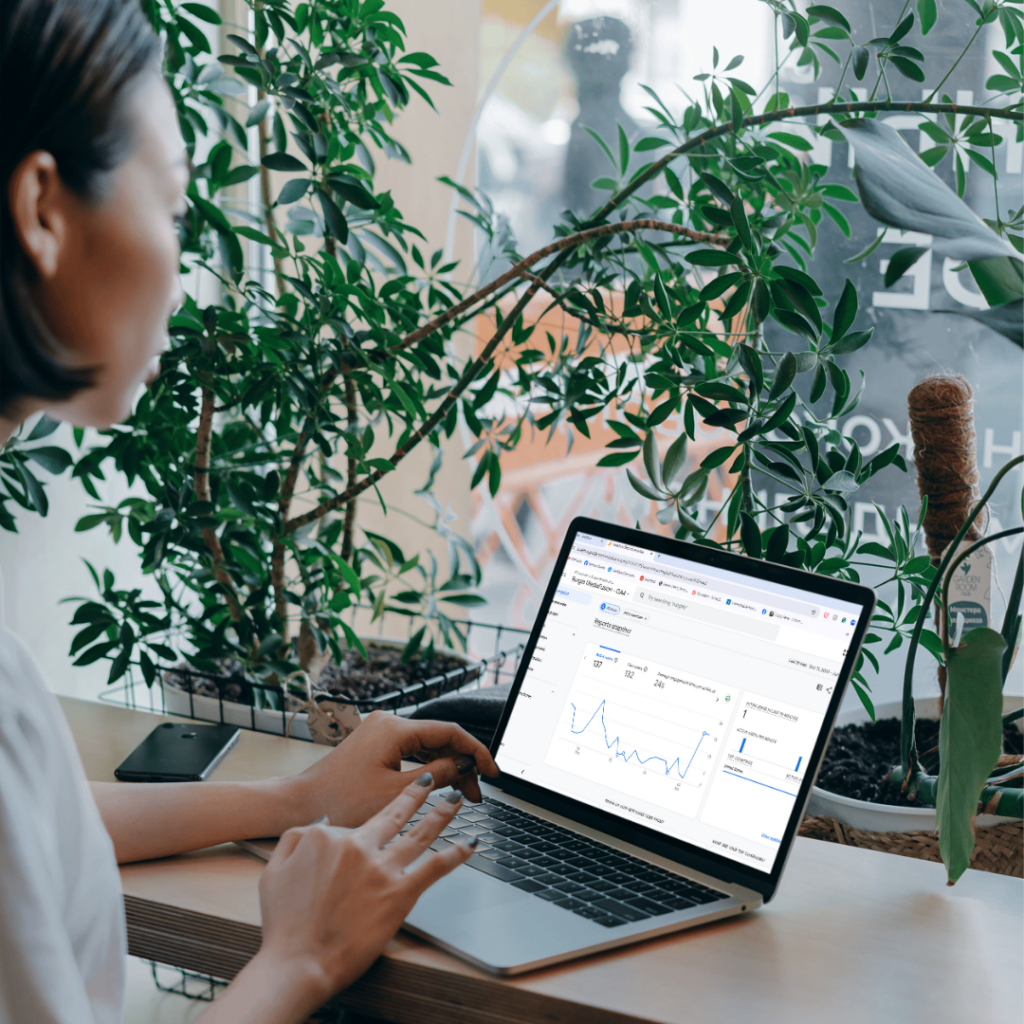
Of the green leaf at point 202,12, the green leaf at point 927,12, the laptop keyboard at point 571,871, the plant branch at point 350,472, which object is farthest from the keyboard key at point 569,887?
the green leaf at point 202,12

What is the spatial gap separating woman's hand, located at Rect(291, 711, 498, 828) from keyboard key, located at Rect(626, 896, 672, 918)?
0.63 ft

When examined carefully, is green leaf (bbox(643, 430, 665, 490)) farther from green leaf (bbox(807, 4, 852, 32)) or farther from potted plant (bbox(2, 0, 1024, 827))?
green leaf (bbox(807, 4, 852, 32))

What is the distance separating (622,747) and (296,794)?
276mm

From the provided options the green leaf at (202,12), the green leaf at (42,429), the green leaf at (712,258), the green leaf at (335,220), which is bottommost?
the green leaf at (42,429)

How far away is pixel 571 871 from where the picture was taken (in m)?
0.72

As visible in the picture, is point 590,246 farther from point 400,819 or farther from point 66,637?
point 66,637

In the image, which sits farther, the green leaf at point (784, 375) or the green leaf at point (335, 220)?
the green leaf at point (335, 220)

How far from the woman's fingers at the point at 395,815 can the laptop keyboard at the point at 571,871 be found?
58mm

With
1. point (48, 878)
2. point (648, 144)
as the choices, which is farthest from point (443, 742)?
point (648, 144)

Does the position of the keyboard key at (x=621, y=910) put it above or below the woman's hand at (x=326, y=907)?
above

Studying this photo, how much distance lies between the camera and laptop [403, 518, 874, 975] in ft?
2.19

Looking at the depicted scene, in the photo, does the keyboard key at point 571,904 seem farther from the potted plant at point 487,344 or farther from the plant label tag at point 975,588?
the plant label tag at point 975,588

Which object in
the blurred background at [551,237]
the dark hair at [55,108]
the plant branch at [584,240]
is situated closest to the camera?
the dark hair at [55,108]

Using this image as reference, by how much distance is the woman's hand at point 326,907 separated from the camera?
0.57 m
